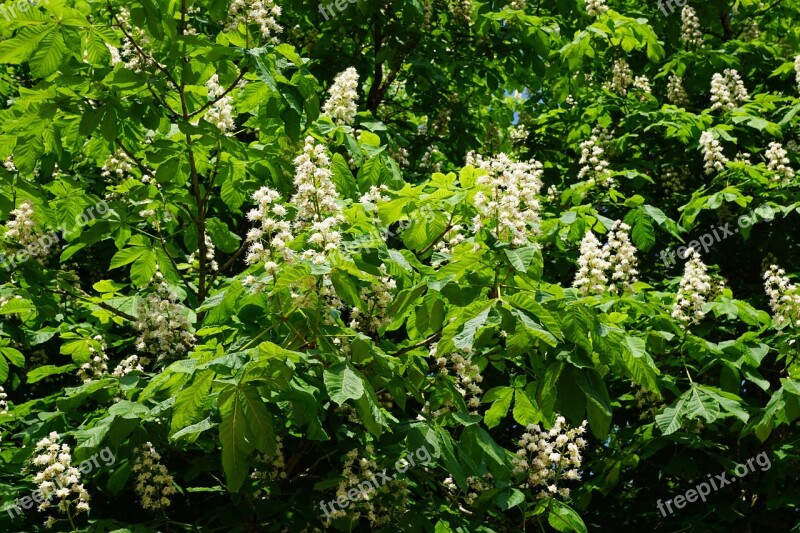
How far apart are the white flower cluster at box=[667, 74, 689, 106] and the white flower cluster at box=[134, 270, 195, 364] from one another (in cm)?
539

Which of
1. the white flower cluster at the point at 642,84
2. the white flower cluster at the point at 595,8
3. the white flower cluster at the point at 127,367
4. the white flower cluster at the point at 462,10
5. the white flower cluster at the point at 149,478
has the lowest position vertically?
the white flower cluster at the point at 149,478

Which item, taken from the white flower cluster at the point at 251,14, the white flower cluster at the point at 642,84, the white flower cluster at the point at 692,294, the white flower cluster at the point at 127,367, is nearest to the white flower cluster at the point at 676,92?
the white flower cluster at the point at 642,84

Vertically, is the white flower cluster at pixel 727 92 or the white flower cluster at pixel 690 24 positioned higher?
the white flower cluster at pixel 690 24

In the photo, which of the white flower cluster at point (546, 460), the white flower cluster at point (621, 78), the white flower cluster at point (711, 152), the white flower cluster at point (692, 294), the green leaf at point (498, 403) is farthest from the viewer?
the white flower cluster at point (621, 78)

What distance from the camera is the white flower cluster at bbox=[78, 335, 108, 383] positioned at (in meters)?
4.76

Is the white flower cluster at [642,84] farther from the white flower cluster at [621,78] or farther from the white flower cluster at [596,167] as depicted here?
the white flower cluster at [596,167]

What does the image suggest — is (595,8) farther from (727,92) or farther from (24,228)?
(24,228)

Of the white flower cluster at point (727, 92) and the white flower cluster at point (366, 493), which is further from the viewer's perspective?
the white flower cluster at point (727, 92)

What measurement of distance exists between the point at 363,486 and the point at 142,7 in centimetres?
242

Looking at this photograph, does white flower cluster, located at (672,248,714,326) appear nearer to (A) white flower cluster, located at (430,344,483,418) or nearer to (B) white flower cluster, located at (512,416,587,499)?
(B) white flower cluster, located at (512,416,587,499)

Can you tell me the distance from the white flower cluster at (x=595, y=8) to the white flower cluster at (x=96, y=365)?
4.82 m

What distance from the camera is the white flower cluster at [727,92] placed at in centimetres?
700

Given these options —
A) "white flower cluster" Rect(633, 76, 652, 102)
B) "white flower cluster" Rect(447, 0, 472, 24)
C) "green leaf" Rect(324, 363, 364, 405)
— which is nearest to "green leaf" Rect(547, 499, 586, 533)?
"green leaf" Rect(324, 363, 364, 405)

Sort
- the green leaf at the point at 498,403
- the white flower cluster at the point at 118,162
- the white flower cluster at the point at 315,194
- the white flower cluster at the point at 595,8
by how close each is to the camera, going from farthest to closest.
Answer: the white flower cluster at the point at 595,8
the white flower cluster at the point at 118,162
the green leaf at the point at 498,403
the white flower cluster at the point at 315,194
